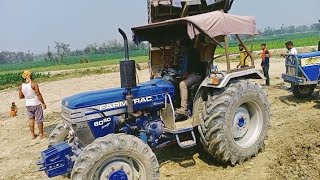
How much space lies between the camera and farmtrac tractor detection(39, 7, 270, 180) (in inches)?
192

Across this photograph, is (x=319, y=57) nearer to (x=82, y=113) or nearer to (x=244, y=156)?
(x=244, y=156)

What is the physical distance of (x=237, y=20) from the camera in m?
5.83

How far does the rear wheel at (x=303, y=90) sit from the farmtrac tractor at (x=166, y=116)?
5.42m

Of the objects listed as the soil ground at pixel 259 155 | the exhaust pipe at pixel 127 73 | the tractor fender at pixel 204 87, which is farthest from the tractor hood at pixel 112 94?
the soil ground at pixel 259 155

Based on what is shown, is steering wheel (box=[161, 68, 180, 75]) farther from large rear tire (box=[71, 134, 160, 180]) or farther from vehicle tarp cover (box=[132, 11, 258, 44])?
large rear tire (box=[71, 134, 160, 180])

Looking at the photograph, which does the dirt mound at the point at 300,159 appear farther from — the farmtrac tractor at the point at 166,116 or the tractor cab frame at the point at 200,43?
the tractor cab frame at the point at 200,43

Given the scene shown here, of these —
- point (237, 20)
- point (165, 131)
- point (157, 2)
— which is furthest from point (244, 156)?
point (157, 2)

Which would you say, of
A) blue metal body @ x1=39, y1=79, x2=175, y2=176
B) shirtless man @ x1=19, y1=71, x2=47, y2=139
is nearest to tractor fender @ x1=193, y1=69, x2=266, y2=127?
blue metal body @ x1=39, y1=79, x2=175, y2=176

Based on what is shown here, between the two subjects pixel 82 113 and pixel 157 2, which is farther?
pixel 157 2

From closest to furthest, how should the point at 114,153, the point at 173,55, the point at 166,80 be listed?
the point at 114,153, the point at 166,80, the point at 173,55

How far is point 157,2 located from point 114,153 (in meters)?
4.04

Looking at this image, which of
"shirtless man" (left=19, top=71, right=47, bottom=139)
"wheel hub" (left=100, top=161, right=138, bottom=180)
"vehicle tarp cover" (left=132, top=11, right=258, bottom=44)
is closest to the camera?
"wheel hub" (left=100, top=161, right=138, bottom=180)

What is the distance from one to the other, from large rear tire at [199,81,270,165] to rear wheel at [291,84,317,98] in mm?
5399

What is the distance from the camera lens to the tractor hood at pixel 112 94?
17.3 feet
